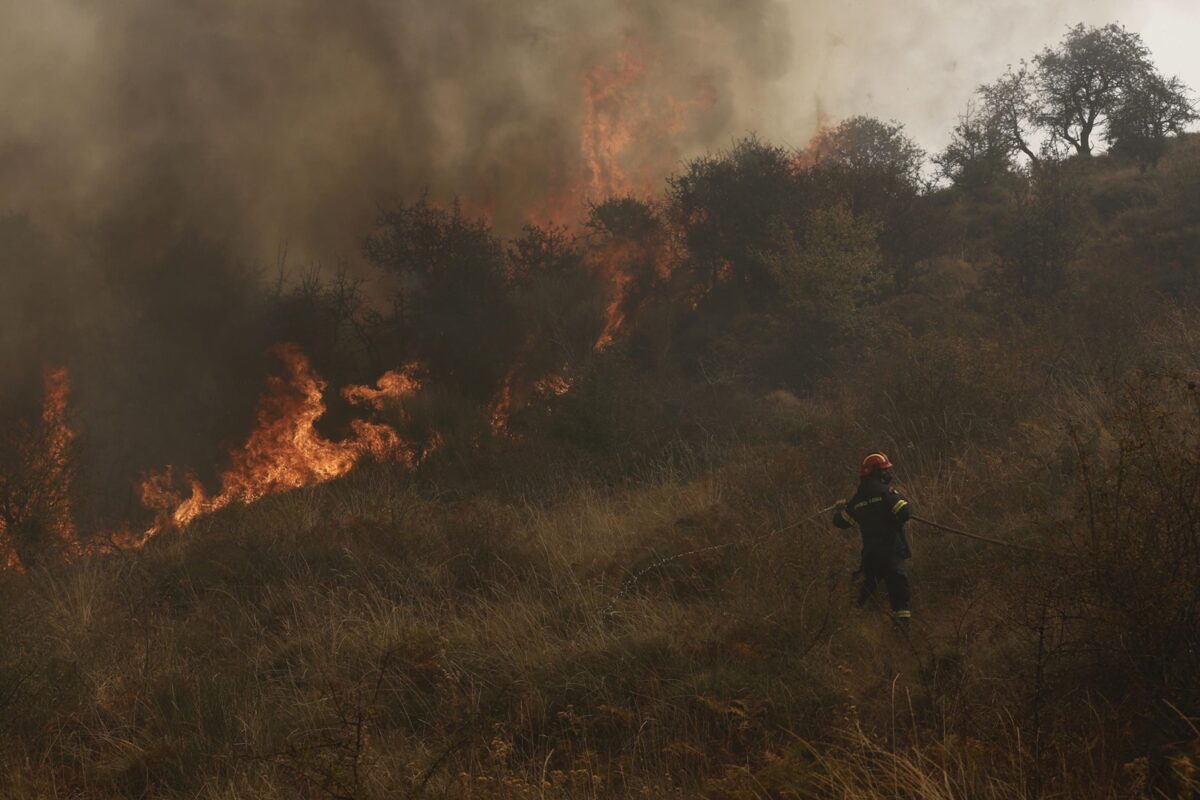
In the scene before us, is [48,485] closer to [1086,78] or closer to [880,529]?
[880,529]

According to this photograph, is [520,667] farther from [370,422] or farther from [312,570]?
[370,422]

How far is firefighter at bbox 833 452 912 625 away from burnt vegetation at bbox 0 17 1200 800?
0.28m

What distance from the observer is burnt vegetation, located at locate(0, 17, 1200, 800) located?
15.9ft

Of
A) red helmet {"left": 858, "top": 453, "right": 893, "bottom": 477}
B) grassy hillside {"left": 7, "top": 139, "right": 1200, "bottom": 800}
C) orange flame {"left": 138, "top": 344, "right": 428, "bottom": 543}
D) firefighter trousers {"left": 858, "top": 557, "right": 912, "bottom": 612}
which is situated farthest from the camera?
orange flame {"left": 138, "top": 344, "right": 428, "bottom": 543}

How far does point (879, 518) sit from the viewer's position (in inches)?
306

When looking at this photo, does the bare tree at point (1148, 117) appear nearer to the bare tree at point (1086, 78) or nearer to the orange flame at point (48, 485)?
the bare tree at point (1086, 78)

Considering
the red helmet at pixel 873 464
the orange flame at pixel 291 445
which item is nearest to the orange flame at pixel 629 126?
the orange flame at pixel 291 445

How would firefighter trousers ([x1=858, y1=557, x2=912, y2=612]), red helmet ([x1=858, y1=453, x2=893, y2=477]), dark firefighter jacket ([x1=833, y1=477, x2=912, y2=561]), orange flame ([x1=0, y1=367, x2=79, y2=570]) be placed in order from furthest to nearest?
orange flame ([x1=0, y1=367, x2=79, y2=570])
red helmet ([x1=858, y1=453, x2=893, y2=477])
dark firefighter jacket ([x1=833, y1=477, x2=912, y2=561])
firefighter trousers ([x1=858, y1=557, x2=912, y2=612])

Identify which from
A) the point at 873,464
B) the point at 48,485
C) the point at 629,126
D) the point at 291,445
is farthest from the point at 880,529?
the point at 629,126

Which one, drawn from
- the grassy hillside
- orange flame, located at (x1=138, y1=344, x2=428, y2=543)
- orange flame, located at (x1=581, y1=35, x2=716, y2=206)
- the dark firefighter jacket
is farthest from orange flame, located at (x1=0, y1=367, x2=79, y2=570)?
orange flame, located at (x1=581, y1=35, x2=716, y2=206)

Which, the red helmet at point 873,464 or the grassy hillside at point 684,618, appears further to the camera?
the red helmet at point 873,464

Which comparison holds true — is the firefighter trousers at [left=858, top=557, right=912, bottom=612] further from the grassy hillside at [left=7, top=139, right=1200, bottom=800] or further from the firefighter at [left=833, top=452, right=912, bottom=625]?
the grassy hillside at [left=7, top=139, right=1200, bottom=800]

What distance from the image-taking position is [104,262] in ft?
A: 93.2

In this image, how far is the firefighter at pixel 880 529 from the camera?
7523 mm
